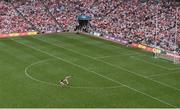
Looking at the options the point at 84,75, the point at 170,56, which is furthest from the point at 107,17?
the point at 84,75

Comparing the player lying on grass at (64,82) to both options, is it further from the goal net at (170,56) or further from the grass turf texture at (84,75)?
the goal net at (170,56)

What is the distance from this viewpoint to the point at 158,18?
76562 mm

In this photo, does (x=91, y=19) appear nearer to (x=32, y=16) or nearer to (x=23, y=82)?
(x=32, y=16)

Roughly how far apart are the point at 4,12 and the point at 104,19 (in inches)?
769

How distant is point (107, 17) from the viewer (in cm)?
8419

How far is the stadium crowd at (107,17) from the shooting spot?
72562 millimetres

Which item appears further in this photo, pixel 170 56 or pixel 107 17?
pixel 107 17

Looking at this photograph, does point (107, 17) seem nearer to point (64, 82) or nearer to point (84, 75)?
point (84, 75)

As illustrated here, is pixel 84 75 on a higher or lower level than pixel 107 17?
lower

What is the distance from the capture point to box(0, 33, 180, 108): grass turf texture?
42.2 metres

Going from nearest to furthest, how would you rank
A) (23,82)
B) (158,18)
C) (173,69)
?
(23,82) < (173,69) < (158,18)

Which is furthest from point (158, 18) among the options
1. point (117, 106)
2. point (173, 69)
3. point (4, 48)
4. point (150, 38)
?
point (117, 106)

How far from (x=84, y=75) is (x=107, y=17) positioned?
35094 millimetres

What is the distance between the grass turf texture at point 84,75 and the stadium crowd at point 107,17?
679cm
